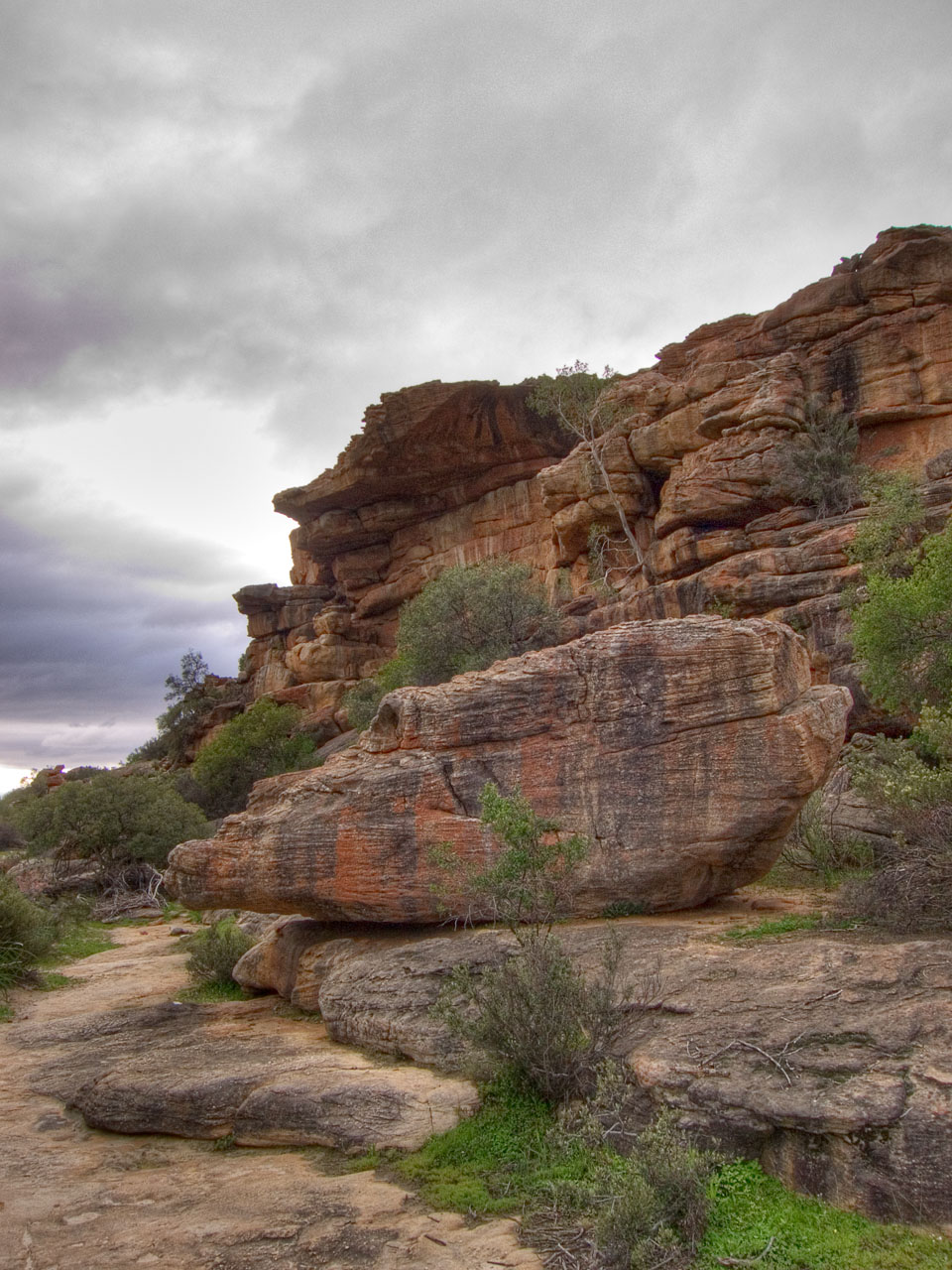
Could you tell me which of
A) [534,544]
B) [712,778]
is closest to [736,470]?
[534,544]

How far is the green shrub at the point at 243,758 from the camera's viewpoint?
44.3m

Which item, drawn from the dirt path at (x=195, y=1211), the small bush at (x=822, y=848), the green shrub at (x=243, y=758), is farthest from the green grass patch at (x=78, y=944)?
the green shrub at (x=243, y=758)

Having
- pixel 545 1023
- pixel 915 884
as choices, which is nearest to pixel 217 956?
pixel 545 1023

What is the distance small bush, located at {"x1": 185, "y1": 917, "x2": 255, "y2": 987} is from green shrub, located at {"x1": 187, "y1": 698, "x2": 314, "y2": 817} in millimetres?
28226

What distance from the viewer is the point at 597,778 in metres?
11.3

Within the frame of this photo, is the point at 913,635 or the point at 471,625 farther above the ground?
the point at 471,625

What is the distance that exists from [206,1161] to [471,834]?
482cm

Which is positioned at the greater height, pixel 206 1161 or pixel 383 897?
pixel 383 897

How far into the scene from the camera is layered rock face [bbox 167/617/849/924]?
36.3ft

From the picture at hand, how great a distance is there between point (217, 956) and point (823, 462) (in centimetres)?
2759

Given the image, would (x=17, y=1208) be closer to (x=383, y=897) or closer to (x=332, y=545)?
(x=383, y=897)

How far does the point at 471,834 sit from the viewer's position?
1134 cm

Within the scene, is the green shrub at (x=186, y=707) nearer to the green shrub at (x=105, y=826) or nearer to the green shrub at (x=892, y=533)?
the green shrub at (x=105, y=826)

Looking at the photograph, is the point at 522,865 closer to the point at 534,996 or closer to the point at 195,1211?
the point at 534,996
